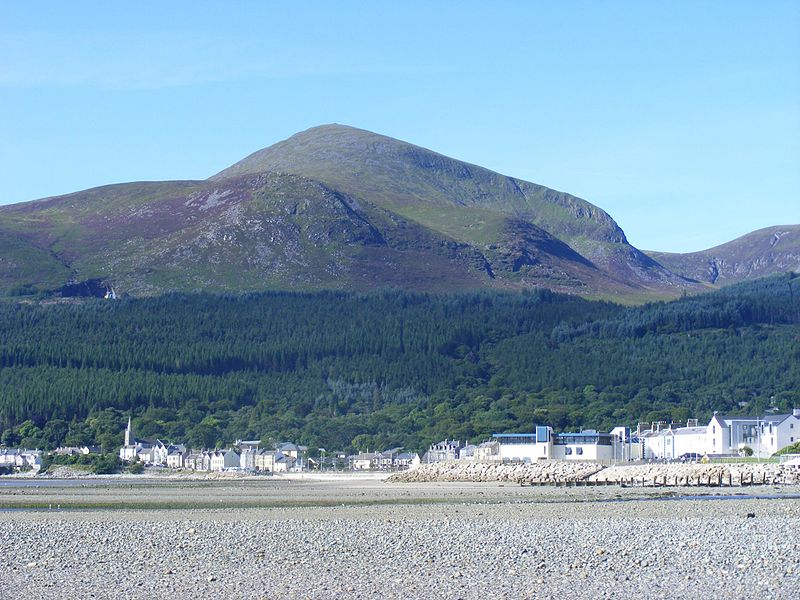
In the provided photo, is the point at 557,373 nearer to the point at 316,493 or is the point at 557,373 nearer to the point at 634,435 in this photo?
the point at 634,435

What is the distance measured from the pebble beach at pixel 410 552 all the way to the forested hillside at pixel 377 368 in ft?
241

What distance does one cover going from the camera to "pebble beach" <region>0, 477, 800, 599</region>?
851 inches

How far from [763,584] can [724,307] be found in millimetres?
159118

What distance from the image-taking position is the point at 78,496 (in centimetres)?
5519

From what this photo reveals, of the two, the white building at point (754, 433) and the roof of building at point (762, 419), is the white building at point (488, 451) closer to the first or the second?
the white building at point (754, 433)

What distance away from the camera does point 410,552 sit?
2627cm

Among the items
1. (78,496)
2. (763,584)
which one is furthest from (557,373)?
(763,584)

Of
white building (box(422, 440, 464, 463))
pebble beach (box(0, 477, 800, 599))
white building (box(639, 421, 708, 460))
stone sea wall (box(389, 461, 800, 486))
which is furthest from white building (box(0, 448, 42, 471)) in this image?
pebble beach (box(0, 477, 800, 599))

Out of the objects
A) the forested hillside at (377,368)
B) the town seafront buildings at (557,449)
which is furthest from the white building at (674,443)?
the forested hillside at (377,368)

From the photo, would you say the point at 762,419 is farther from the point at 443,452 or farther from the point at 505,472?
the point at 443,452

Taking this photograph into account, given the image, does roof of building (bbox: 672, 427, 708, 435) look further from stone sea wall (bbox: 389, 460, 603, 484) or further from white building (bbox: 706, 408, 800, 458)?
stone sea wall (bbox: 389, 460, 603, 484)

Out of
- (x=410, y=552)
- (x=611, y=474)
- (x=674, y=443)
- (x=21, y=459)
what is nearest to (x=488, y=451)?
(x=674, y=443)

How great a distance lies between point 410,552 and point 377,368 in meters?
127

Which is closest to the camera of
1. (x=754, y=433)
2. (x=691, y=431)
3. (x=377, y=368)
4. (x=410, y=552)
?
(x=410, y=552)
